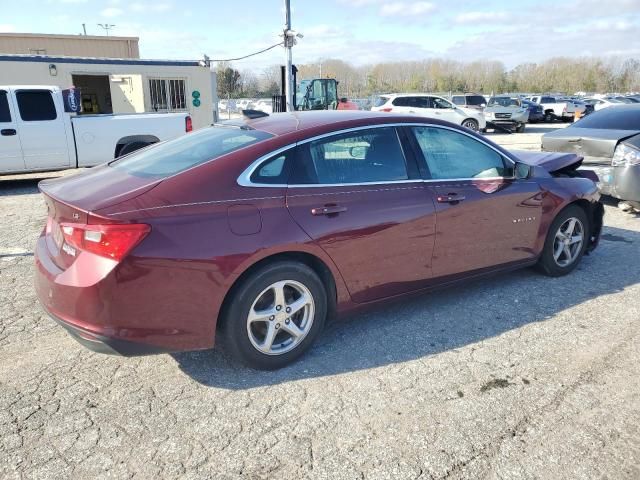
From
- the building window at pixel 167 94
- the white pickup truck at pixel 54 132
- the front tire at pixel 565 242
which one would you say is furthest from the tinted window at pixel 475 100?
the front tire at pixel 565 242

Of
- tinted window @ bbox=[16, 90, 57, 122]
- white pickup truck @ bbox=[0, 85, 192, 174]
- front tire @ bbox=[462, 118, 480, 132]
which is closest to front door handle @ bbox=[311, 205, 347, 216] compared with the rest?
white pickup truck @ bbox=[0, 85, 192, 174]

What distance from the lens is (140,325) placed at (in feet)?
9.09

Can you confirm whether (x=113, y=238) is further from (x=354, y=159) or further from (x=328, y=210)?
(x=354, y=159)

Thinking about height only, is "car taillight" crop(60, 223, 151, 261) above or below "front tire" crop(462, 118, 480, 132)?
above

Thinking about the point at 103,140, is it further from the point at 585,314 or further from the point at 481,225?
the point at 585,314

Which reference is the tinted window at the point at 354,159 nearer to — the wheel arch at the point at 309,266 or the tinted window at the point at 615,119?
the wheel arch at the point at 309,266

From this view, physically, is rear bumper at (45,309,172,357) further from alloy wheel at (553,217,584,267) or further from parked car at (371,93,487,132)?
parked car at (371,93,487,132)

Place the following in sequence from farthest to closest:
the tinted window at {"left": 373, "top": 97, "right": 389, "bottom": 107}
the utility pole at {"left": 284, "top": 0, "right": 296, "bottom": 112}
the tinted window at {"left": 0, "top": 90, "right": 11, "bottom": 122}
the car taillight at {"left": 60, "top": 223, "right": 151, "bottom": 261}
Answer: the tinted window at {"left": 373, "top": 97, "right": 389, "bottom": 107}
the utility pole at {"left": 284, "top": 0, "right": 296, "bottom": 112}
the tinted window at {"left": 0, "top": 90, "right": 11, "bottom": 122}
the car taillight at {"left": 60, "top": 223, "right": 151, "bottom": 261}

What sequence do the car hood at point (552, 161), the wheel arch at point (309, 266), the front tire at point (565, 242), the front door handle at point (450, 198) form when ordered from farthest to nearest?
the car hood at point (552, 161), the front tire at point (565, 242), the front door handle at point (450, 198), the wheel arch at point (309, 266)

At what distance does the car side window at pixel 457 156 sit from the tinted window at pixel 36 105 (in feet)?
27.8

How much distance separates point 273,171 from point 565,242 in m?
3.14

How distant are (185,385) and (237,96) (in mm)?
53944

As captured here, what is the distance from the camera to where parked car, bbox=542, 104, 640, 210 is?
22.0 ft

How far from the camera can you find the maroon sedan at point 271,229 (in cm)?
275
